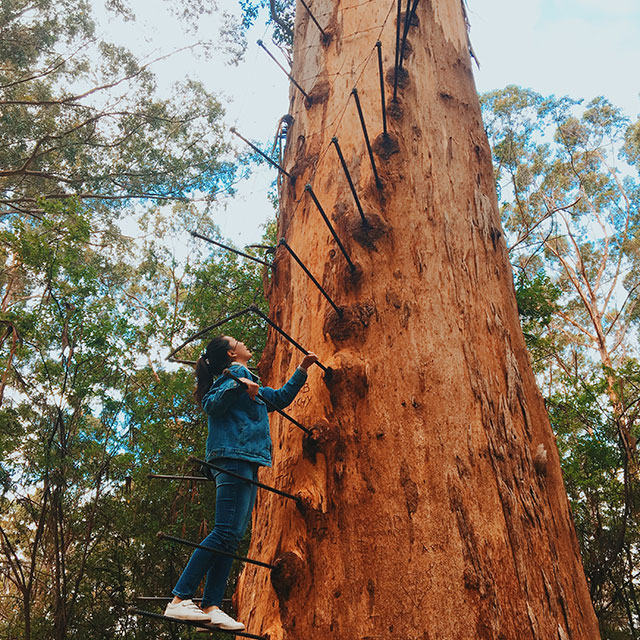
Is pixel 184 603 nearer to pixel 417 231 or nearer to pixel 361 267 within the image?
pixel 361 267

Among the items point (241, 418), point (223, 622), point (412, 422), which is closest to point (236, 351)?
point (241, 418)

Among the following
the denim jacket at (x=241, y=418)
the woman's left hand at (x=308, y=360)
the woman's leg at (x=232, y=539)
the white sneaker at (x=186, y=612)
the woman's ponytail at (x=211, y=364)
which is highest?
the woman's ponytail at (x=211, y=364)

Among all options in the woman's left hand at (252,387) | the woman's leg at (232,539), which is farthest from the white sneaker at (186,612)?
the woman's left hand at (252,387)

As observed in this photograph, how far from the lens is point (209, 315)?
736 centimetres

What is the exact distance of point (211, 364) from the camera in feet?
8.79

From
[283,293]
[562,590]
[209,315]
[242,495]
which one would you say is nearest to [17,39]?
[209,315]

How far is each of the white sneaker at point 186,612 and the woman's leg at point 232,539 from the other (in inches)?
4.1

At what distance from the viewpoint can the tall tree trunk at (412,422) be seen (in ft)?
5.15

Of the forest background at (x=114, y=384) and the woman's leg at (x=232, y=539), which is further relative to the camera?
the forest background at (x=114, y=384)

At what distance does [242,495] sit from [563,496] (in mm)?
1160

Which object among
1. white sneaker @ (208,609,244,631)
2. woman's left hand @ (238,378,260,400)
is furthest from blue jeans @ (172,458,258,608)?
woman's left hand @ (238,378,260,400)

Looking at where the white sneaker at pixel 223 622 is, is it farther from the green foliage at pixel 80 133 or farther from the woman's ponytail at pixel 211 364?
the green foliage at pixel 80 133

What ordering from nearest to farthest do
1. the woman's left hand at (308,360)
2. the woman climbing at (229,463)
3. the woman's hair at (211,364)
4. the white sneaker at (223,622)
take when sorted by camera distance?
the white sneaker at (223,622)
the woman climbing at (229,463)
the woman's left hand at (308,360)
the woman's hair at (211,364)

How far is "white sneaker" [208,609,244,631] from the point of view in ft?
5.72
